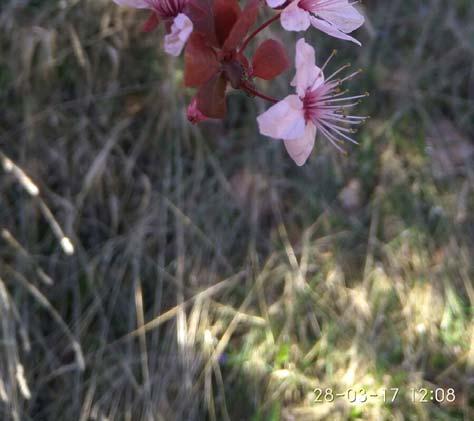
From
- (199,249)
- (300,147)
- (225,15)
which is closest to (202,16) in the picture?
(225,15)

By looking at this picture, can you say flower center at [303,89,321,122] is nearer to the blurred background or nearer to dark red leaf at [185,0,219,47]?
dark red leaf at [185,0,219,47]

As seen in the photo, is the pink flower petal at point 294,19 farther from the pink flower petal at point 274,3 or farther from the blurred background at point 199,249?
the blurred background at point 199,249

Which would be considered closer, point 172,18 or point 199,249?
point 172,18

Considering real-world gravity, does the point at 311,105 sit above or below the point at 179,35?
below

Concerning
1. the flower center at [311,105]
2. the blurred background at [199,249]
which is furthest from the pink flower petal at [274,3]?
the blurred background at [199,249]

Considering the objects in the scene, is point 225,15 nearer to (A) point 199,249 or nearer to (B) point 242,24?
(B) point 242,24
